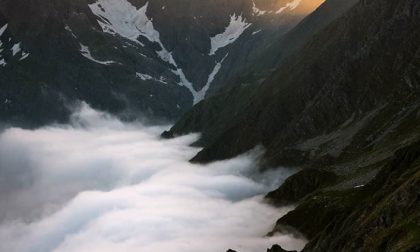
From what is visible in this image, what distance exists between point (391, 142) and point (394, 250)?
11842 centimetres

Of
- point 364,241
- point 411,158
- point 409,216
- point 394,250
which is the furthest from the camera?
point 411,158

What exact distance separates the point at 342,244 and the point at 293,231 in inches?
2326

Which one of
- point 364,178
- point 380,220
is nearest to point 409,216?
point 380,220

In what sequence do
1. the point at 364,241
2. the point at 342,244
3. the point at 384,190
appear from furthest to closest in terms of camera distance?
the point at 384,190, the point at 342,244, the point at 364,241

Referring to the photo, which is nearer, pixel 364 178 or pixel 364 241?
pixel 364 241

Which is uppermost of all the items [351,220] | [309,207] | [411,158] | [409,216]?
[309,207]

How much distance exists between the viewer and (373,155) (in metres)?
197

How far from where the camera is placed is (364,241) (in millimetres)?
108188

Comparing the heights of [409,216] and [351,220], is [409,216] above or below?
below

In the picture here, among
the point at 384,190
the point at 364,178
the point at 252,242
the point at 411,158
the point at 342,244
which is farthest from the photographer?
the point at 252,242

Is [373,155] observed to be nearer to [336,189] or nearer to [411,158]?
[336,189]

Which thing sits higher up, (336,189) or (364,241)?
(336,189)

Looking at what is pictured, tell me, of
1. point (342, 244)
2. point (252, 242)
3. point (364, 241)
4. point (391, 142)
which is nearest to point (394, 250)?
point (364, 241)

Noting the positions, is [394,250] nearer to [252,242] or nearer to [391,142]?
[252,242]
